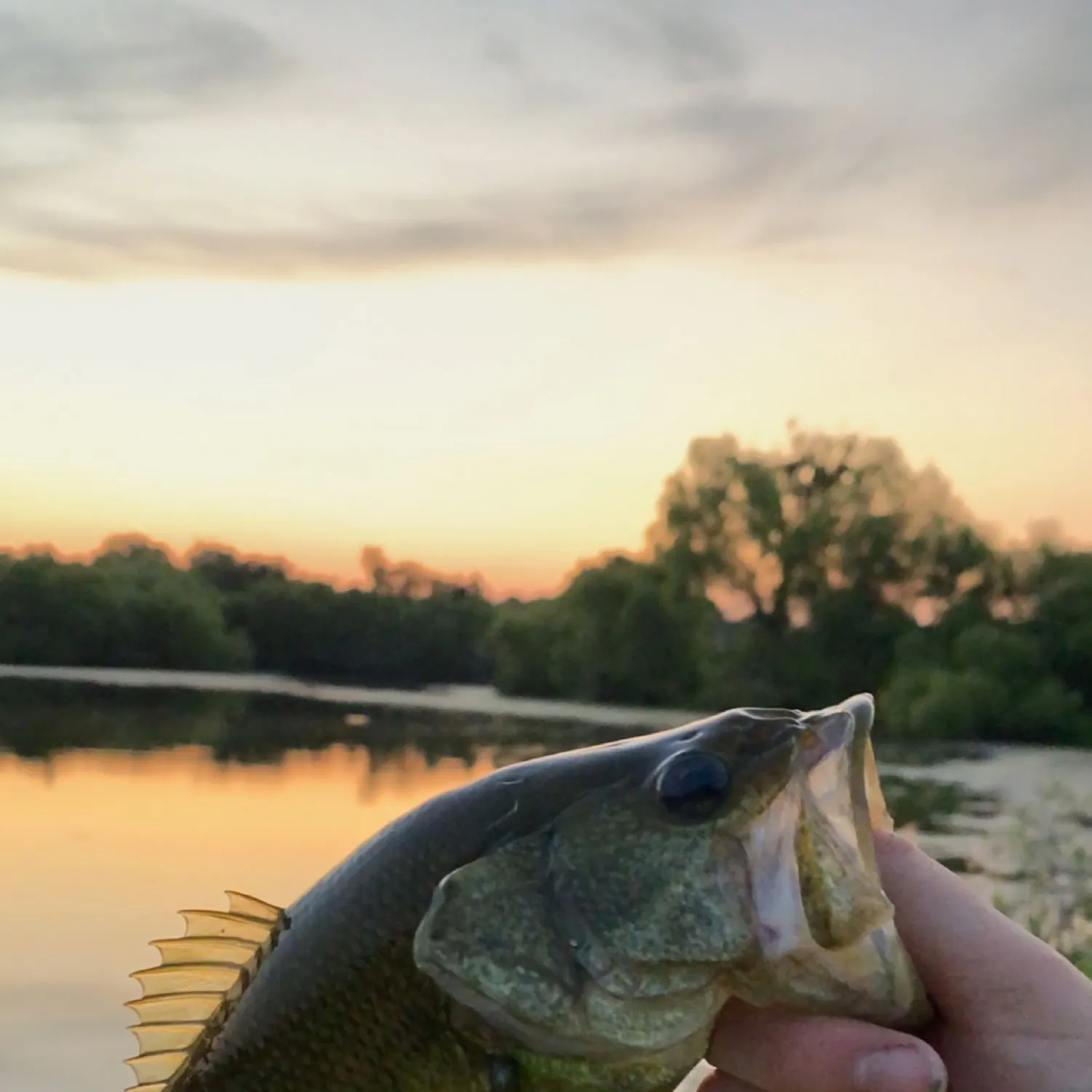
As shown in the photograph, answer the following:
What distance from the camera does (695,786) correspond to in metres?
2.09

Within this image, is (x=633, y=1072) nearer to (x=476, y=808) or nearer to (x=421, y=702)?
(x=476, y=808)

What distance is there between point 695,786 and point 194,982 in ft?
3.62

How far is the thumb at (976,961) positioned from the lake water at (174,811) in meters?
7.94

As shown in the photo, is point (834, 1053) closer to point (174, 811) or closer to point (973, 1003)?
point (973, 1003)

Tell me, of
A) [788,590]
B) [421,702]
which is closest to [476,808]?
[788,590]

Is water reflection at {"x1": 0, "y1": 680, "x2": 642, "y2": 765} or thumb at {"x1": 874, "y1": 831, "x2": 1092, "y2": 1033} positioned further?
water reflection at {"x1": 0, "y1": 680, "x2": 642, "y2": 765}

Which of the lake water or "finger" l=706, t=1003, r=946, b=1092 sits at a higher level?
"finger" l=706, t=1003, r=946, b=1092

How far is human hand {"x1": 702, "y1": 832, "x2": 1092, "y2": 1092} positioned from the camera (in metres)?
2.35

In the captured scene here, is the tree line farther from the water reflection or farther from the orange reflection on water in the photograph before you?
the orange reflection on water

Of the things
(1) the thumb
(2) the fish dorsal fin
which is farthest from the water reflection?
(1) the thumb

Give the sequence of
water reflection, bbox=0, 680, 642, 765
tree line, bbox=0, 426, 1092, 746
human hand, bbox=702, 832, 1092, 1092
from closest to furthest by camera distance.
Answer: human hand, bbox=702, 832, 1092, 1092
water reflection, bbox=0, 680, 642, 765
tree line, bbox=0, 426, 1092, 746

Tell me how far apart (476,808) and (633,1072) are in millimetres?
516

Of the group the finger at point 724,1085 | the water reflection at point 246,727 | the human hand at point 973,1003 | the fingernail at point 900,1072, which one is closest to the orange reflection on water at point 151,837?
the water reflection at point 246,727

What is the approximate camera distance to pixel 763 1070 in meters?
2.32
